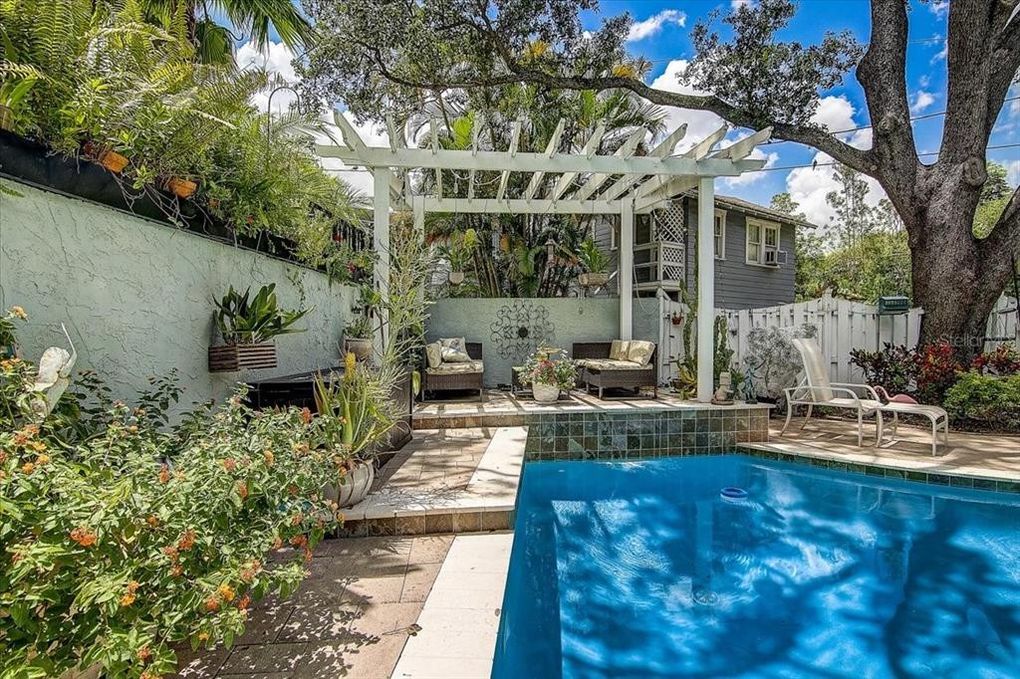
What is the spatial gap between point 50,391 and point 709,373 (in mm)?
7461

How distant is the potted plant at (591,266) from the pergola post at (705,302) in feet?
10.4

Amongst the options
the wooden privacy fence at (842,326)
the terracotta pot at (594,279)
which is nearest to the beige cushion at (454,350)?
the terracotta pot at (594,279)

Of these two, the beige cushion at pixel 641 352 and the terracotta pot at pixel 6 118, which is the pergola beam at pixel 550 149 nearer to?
the beige cushion at pixel 641 352

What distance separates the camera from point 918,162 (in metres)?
9.00

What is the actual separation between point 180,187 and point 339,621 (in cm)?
306

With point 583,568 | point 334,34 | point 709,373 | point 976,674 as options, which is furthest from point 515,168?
point 976,674

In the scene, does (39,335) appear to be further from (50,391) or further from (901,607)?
(901,607)

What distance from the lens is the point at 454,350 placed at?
9648 millimetres

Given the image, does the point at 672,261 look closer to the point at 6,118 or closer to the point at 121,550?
the point at 6,118

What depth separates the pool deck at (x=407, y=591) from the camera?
2098 millimetres

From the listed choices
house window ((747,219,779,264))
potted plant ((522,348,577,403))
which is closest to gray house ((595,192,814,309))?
house window ((747,219,779,264))

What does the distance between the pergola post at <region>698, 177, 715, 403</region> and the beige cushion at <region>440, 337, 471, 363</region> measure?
401 centimetres

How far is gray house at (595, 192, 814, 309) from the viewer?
1399cm

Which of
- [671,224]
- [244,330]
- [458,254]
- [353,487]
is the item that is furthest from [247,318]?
[671,224]
